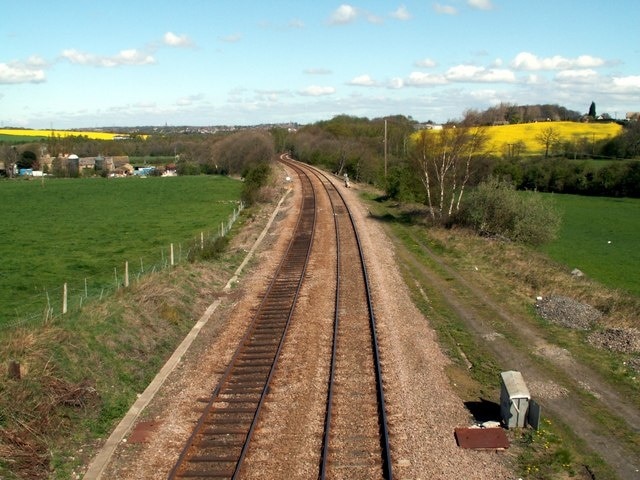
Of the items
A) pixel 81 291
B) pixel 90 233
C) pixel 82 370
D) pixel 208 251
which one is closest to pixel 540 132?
pixel 90 233

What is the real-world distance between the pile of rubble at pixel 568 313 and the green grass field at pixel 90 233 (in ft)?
47.7

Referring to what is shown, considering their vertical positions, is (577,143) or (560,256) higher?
(577,143)

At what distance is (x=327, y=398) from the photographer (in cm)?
1242

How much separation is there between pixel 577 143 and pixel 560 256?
2820 inches

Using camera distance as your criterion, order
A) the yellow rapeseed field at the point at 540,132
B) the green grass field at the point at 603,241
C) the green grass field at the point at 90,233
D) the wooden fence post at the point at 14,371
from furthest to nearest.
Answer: the yellow rapeseed field at the point at 540,132 < the green grass field at the point at 603,241 < the green grass field at the point at 90,233 < the wooden fence post at the point at 14,371

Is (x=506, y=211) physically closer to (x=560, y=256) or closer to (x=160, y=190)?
(x=560, y=256)

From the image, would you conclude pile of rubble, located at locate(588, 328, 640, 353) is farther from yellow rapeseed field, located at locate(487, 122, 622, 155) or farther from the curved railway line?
yellow rapeseed field, located at locate(487, 122, 622, 155)

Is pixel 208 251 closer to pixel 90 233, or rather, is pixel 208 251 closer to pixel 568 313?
pixel 568 313

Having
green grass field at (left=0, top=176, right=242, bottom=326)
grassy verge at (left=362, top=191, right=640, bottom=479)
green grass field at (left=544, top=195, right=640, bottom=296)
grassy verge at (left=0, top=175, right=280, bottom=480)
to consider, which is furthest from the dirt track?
green grass field at (left=544, top=195, right=640, bottom=296)

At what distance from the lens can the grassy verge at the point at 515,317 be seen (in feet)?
34.7

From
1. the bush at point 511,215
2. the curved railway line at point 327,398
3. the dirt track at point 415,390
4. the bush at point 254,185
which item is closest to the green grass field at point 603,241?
the bush at point 511,215

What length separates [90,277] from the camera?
2903cm

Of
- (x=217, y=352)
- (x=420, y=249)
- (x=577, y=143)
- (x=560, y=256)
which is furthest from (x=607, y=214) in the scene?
(x=217, y=352)

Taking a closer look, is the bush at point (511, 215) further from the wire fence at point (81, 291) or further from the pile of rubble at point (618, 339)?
the pile of rubble at point (618, 339)
